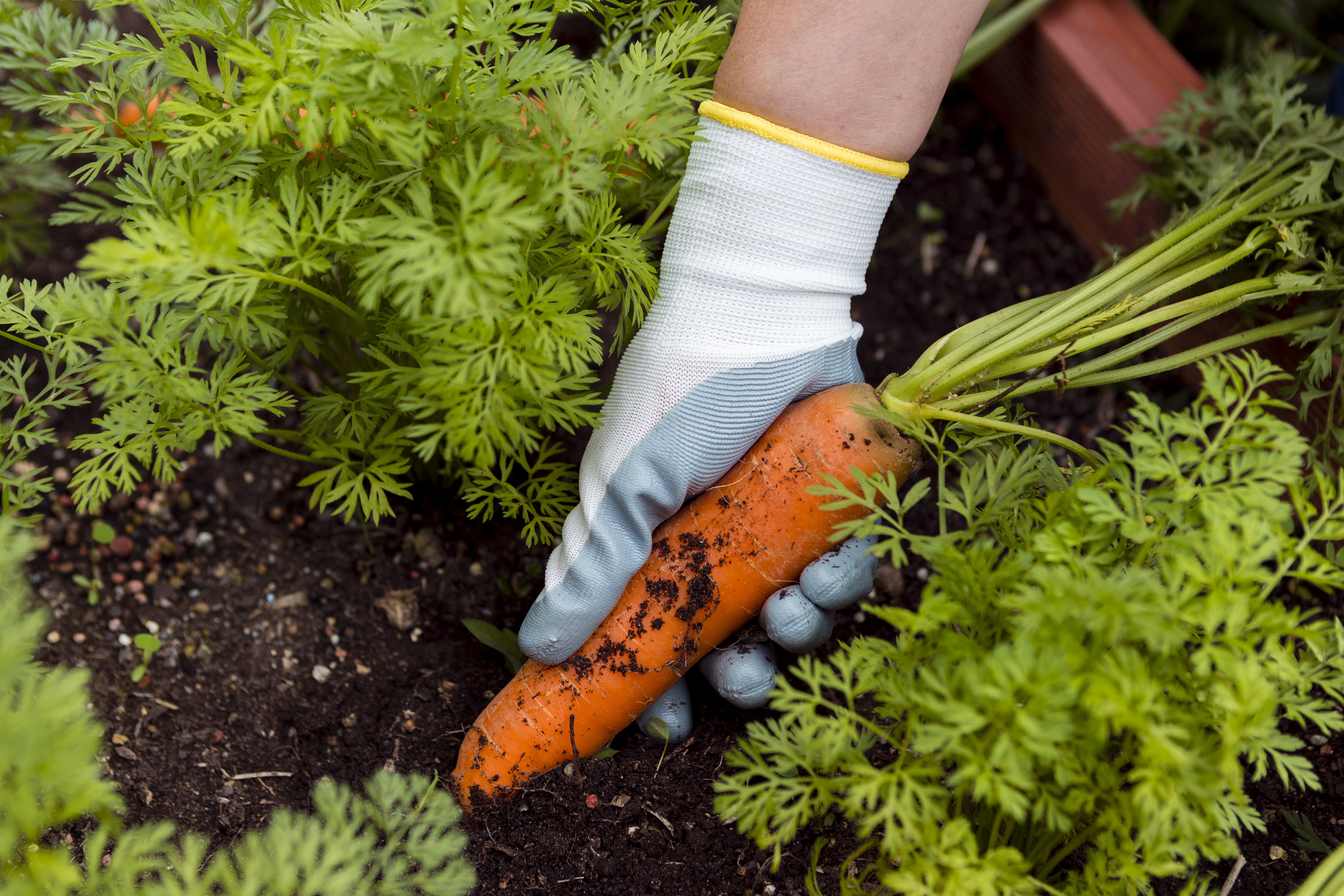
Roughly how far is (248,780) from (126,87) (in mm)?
907

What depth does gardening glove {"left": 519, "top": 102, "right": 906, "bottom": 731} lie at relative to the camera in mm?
1144

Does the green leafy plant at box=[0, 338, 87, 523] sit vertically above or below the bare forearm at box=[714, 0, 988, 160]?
below

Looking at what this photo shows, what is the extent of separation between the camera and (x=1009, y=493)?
101 centimetres

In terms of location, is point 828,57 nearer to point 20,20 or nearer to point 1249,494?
point 1249,494

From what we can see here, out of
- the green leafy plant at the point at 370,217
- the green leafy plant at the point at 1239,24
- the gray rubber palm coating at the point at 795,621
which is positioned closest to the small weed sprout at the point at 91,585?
the green leafy plant at the point at 370,217

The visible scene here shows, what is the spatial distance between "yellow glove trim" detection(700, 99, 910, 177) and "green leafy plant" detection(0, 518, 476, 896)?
0.88 meters

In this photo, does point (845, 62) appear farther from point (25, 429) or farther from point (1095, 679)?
point (25, 429)

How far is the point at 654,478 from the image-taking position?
1184mm

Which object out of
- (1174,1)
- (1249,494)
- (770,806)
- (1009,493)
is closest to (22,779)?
(770,806)

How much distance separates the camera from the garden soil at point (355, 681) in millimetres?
1157

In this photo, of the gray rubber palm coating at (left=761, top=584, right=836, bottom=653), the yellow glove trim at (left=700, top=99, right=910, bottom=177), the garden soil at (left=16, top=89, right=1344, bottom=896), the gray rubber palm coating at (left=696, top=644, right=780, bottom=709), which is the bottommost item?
the garden soil at (left=16, top=89, right=1344, bottom=896)

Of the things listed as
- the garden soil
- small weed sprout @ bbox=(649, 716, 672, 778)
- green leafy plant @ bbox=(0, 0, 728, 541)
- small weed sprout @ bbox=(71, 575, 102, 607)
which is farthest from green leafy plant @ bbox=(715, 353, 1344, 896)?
small weed sprout @ bbox=(71, 575, 102, 607)

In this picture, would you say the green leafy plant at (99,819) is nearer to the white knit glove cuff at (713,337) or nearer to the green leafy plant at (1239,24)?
the white knit glove cuff at (713,337)

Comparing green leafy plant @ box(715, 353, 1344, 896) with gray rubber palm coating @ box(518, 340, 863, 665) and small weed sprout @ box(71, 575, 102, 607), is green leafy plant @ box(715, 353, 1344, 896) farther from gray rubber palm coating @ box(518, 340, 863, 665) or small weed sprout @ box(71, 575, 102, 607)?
small weed sprout @ box(71, 575, 102, 607)
